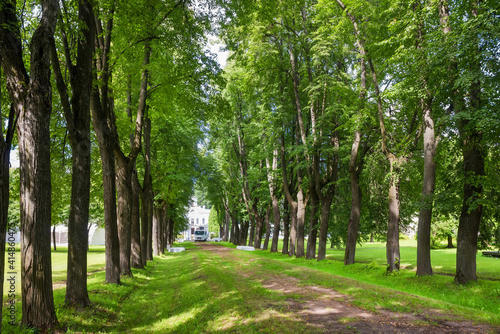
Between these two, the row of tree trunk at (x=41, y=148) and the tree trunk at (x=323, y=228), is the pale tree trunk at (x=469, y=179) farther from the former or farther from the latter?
the row of tree trunk at (x=41, y=148)

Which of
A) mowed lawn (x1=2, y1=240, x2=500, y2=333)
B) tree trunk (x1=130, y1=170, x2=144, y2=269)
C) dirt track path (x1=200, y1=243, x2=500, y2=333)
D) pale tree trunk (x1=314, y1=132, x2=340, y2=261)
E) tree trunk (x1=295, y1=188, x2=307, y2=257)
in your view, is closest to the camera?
dirt track path (x1=200, y1=243, x2=500, y2=333)

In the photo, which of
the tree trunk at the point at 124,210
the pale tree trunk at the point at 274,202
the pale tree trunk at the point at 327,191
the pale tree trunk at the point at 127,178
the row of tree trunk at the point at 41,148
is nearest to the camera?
the row of tree trunk at the point at 41,148

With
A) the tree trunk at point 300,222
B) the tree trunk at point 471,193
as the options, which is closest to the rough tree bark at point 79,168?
the tree trunk at point 471,193

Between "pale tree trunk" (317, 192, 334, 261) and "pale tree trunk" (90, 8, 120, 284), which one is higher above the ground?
"pale tree trunk" (90, 8, 120, 284)

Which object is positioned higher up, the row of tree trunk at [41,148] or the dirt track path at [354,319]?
the row of tree trunk at [41,148]

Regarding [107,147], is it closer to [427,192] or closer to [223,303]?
[223,303]

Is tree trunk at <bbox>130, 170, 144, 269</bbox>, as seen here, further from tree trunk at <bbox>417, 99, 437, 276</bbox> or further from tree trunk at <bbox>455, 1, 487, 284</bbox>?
tree trunk at <bbox>455, 1, 487, 284</bbox>

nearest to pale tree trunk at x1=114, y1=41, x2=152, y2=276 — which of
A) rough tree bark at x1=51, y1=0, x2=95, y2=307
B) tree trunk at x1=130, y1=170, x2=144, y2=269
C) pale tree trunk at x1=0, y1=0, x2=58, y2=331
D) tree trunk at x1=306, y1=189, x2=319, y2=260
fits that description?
tree trunk at x1=130, y1=170, x2=144, y2=269

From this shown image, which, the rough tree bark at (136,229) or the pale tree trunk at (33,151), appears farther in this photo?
the rough tree bark at (136,229)

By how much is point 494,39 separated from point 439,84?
5.79 ft

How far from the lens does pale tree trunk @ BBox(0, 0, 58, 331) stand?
5098mm

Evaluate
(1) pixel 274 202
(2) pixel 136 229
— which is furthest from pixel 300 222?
(2) pixel 136 229

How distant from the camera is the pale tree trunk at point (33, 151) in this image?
5098mm

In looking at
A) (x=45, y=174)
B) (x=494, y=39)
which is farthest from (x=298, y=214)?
(x=45, y=174)
